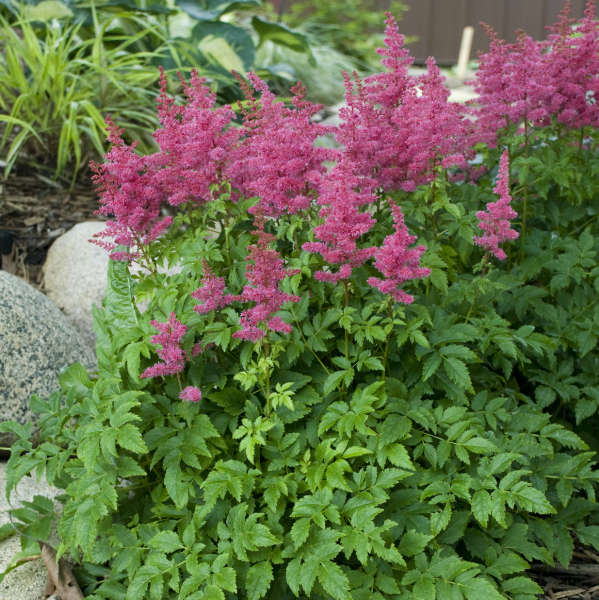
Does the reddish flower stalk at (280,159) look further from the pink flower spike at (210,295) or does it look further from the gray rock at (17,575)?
the gray rock at (17,575)

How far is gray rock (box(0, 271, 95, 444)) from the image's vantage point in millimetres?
2904

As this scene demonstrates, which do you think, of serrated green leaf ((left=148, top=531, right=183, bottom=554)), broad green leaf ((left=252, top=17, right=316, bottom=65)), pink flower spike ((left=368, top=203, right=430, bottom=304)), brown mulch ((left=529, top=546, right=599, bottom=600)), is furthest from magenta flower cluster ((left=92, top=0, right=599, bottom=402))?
broad green leaf ((left=252, top=17, right=316, bottom=65))

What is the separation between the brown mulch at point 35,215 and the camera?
4.08m

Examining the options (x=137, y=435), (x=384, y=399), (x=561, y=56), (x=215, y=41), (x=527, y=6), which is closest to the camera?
(x=137, y=435)

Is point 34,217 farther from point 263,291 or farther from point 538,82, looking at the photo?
point 538,82

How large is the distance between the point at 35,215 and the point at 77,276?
2.42 feet

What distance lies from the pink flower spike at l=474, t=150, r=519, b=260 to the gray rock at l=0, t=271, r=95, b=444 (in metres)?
1.89

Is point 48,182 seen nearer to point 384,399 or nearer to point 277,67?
point 277,67

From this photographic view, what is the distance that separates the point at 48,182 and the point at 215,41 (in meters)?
1.92

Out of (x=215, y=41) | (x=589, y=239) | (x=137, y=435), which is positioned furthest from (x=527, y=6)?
(x=137, y=435)

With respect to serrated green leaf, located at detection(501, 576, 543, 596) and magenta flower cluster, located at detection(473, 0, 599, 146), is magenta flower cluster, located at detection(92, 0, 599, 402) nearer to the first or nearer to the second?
magenta flower cluster, located at detection(473, 0, 599, 146)

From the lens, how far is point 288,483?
2045mm

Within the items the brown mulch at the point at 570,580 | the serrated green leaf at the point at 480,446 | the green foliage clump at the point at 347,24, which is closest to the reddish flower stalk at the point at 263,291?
the serrated green leaf at the point at 480,446

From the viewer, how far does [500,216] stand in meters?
2.15
